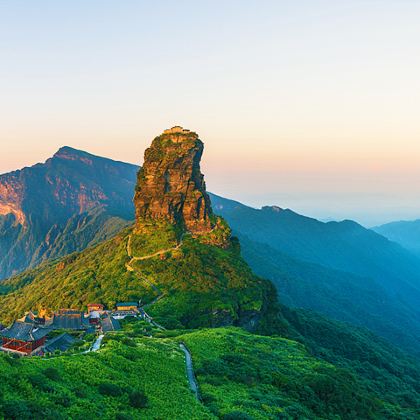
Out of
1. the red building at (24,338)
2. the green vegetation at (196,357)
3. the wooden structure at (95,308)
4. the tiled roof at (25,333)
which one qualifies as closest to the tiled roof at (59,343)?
the red building at (24,338)

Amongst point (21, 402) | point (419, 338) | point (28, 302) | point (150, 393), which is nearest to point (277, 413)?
point (150, 393)

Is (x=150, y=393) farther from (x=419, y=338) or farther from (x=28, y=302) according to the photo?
(x=419, y=338)

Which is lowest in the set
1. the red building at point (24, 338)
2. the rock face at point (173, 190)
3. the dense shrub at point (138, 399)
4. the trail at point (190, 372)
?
the red building at point (24, 338)

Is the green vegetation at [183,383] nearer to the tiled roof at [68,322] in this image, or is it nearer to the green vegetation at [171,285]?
the tiled roof at [68,322]

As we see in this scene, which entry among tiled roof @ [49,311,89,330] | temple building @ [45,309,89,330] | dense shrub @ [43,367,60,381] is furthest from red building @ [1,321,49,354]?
dense shrub @ [43,367,60,381]

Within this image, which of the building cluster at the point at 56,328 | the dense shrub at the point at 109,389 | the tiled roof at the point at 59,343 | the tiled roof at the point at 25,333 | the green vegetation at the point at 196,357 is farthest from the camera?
the tiled roof at the point at 25,333

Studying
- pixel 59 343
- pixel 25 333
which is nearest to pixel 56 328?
pixel 25 333

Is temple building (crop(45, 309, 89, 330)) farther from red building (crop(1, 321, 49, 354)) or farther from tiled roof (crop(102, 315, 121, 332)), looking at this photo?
red building (crop(1, 321, 49, 354))
